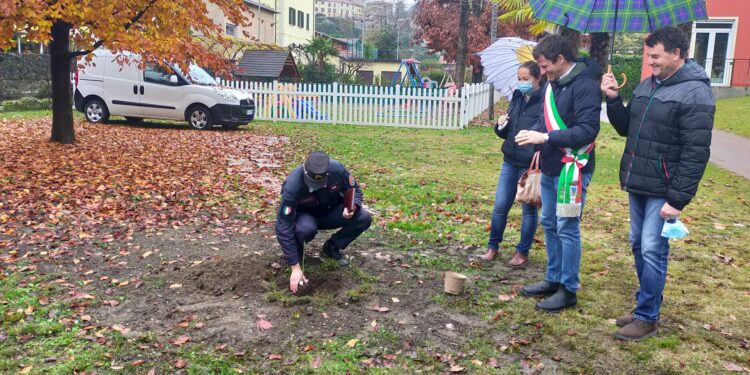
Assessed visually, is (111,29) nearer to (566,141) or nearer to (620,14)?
(620,14)

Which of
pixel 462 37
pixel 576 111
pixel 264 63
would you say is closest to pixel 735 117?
pixel 462 37

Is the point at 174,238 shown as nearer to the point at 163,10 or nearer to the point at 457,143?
the point at 163,10

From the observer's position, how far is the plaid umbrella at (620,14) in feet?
14.3

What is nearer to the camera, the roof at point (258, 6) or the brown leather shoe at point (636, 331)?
the brown leather shoe at point (636, 331)

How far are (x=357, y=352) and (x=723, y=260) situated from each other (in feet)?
12.6

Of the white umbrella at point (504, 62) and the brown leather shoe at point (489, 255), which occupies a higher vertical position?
the white umbrella at point (504, 62)

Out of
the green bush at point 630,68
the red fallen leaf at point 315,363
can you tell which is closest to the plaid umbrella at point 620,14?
the red fallen leaf at point 315,363

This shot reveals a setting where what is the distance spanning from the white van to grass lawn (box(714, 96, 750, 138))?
13687 millimetres

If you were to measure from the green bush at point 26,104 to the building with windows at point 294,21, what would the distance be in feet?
73.8

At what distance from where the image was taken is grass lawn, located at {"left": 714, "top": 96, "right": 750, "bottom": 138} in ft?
57.2

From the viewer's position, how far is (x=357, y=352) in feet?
12.3

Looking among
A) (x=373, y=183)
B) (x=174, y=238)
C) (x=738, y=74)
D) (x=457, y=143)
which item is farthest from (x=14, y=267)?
(x=738, y=74)

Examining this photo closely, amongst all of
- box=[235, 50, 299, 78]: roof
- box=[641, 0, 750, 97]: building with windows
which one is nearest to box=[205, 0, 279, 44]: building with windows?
box=[235, 50, 299, 78]: roof

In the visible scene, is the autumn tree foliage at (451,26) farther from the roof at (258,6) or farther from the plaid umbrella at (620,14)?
the plaid umbrella at (620,14)
